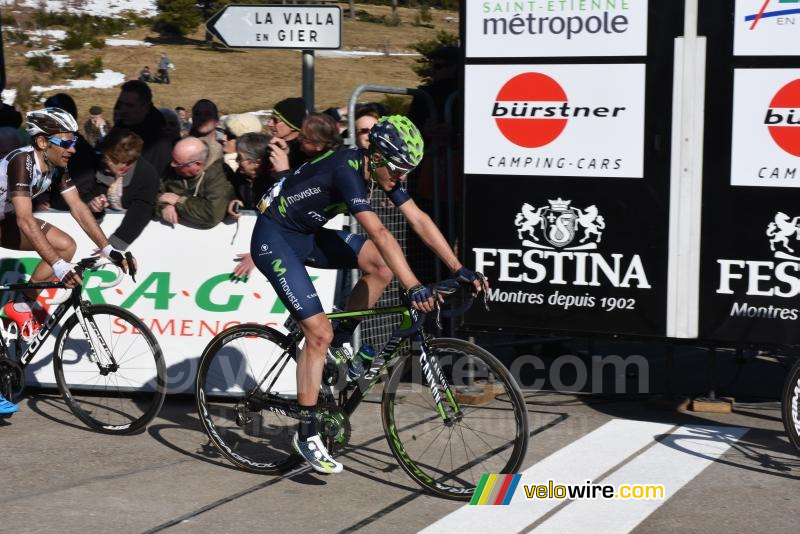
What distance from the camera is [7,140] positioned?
379 inches

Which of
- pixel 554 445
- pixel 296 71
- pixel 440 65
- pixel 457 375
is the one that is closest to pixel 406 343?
pixel 457 375

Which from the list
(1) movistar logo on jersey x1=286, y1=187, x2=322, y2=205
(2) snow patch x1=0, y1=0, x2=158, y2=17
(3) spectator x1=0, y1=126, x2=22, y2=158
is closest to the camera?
(1) movistar logo on jersey x1=286, y1=187, x2=322, y2=205

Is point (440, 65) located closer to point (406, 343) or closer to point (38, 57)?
point (406, 343)

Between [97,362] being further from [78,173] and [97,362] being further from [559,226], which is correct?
[559,226]

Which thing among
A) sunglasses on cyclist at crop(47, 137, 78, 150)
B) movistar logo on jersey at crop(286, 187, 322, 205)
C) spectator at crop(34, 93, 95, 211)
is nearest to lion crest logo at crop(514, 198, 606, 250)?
movistar logo on jersey at crop(286, 187, 322, 205)

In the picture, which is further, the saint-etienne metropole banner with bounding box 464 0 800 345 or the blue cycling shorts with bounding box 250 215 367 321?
the saint-etienne metropole banner with bounding box 464 0 800 345

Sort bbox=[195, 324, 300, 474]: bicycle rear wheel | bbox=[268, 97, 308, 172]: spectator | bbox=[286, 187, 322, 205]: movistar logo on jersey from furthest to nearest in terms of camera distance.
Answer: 1. bbox=[268, 97, 308, 172]: spectator
2. bbox=[195, 324, 300, 474]: bicycle rear wheel
3. bbox=[286, 187, 322, 205]: movistar logo on jersey

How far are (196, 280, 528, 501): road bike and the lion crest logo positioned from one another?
131cm

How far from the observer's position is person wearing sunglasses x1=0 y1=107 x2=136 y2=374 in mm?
7023

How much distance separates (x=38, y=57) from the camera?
75.9m

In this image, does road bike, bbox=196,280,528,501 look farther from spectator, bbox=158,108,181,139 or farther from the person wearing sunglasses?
spectator, bbox=158,108,181,139

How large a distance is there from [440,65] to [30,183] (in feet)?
11.1

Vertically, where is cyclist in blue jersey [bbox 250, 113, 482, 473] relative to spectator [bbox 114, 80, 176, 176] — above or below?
below

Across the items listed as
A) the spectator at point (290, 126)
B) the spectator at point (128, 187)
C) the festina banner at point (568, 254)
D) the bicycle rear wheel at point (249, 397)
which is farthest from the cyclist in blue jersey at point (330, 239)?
the spectator at point (128, 187)
